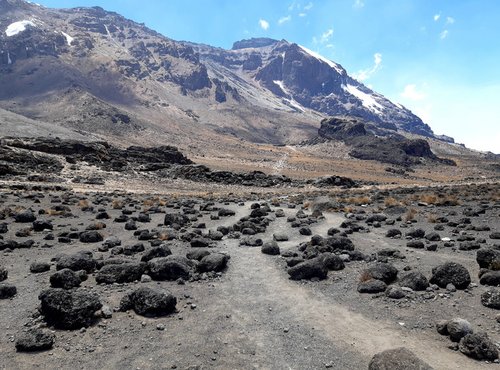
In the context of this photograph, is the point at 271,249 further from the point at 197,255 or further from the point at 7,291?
the point at 7,291

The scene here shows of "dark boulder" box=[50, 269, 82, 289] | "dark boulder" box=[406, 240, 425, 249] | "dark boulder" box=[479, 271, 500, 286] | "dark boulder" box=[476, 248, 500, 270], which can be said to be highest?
"dark boulder" box=[476, 248, 500, 270]

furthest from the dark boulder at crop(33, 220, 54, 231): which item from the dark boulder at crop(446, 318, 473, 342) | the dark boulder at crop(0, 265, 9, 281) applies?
the dark boulder at crop(446, 318, 473, 342)

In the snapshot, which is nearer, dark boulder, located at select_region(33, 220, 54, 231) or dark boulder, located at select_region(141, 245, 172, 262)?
dark boulder, located at select_region(141, 245, 172, 262)

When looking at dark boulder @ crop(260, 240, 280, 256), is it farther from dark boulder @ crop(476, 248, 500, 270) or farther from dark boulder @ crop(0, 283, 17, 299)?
dark boulder @ crop(0, 283, 17, 299)

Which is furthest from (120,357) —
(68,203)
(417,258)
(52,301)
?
(68,203)

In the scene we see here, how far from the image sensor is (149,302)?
10.2 metres

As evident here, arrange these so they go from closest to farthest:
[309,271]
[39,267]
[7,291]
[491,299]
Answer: [491,299], [7,291], [309,271], [39,267]

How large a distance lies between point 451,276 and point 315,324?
4778 mm

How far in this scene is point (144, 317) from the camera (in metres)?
10.1

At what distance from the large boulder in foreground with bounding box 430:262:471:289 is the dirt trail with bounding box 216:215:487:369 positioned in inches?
117

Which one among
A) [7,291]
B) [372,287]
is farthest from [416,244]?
[7,291]

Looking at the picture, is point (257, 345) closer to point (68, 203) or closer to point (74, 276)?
point (74, 276)

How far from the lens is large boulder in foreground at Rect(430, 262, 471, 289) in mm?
11414

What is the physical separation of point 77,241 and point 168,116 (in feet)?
598
